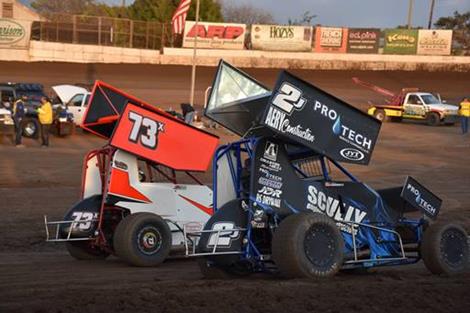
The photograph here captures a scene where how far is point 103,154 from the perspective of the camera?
37.4 feet

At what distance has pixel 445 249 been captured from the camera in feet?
31.5

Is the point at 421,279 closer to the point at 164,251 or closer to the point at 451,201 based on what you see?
the point at 164,251

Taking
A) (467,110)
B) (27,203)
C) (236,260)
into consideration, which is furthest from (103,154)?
(467,110)

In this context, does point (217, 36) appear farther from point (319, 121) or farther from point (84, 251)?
point (319, 121)

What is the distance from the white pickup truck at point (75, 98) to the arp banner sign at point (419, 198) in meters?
24.1

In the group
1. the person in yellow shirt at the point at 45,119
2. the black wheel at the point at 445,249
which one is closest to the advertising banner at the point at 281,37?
the person in yellow shirt at the point at 45,119

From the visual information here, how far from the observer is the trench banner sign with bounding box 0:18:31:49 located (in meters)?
56.0

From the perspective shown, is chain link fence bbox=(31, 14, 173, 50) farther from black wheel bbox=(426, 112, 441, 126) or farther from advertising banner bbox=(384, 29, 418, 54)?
black wheel bbox=(426, 112, 441, 126)

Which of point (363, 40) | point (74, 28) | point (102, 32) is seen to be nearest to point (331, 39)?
point (363, 40)

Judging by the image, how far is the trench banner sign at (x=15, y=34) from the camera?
5597 cm

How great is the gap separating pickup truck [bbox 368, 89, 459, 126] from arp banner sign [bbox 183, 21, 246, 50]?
65.3 ft

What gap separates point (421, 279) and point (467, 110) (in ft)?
95.6

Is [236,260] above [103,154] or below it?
below

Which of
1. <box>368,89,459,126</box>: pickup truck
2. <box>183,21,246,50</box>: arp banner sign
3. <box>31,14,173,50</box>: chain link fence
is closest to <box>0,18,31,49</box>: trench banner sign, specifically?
<box>31,14,173,50</box>: chain link fence
